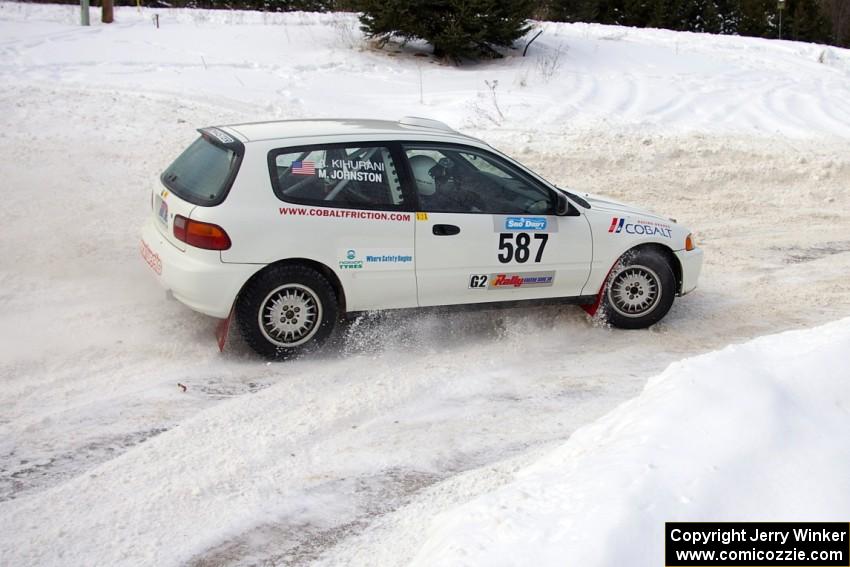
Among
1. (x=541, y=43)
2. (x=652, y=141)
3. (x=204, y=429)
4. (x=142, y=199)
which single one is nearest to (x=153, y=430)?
(x=204, y=429)

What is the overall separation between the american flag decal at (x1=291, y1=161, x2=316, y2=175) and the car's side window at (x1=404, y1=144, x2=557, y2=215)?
71 centimetres

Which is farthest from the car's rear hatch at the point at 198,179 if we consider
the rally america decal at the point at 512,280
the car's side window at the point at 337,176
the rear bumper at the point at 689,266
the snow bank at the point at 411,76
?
the snow bank at the point at 411,76

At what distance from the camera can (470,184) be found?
6.67 meters

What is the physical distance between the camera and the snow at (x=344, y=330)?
14.7 feet

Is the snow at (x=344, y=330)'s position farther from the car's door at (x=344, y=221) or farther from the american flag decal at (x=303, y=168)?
the american flag decal at (x=303, y=168)

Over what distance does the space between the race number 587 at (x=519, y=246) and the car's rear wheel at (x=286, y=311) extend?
1.32 meters

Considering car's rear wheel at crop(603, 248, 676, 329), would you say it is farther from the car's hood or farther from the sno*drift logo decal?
the car's hood

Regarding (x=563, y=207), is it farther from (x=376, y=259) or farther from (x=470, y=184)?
(x=376, y=259)

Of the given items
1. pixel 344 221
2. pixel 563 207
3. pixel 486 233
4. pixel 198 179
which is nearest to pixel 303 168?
pixel 344 221

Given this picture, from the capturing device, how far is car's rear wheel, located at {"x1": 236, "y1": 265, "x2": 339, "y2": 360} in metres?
6.05

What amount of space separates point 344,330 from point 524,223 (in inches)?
61.9

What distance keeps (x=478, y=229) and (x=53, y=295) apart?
3440mm

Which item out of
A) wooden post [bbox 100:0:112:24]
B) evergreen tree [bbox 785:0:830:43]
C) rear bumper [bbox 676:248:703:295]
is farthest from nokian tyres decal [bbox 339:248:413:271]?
evergreen tree [bbox 785:0:830:43]

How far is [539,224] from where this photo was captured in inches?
267
